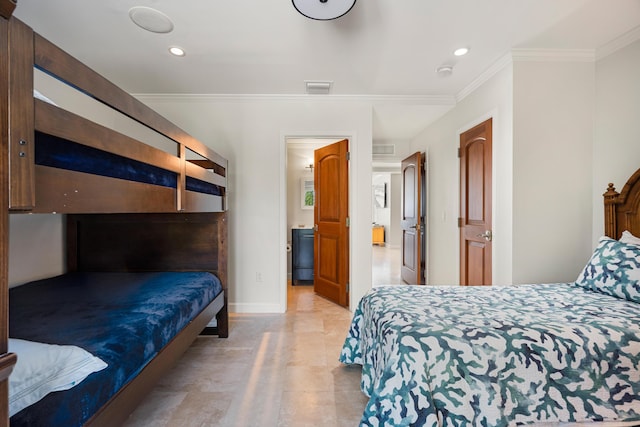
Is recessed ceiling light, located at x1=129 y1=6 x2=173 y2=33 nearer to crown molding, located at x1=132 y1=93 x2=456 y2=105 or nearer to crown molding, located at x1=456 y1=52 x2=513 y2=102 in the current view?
crown molding, located at x1=132 y1=93 x2=456 y2=105

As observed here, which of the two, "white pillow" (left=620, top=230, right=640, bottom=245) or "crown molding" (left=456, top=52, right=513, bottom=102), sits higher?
"crown molding" (left=456, top=52, right=513, bottom=102)

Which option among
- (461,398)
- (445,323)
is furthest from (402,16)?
(461,398)

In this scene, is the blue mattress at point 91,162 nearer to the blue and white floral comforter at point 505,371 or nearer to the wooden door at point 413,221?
the blue and white floral comforter at point 505,371

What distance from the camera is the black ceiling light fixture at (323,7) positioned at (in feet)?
5.07

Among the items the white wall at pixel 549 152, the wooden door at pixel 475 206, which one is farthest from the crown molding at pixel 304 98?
the white wall at pixel 549 152

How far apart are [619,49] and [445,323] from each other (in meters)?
2.53

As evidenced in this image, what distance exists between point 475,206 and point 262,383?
2.43 metres

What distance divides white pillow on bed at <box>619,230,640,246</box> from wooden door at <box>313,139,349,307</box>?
2.17 meters

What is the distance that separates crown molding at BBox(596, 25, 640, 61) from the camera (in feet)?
6.65

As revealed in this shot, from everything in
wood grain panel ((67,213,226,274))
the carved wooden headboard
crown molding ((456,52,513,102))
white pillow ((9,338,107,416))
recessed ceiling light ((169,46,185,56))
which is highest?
recessed ceiling light ((169,46,185,56))

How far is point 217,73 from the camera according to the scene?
2.61 metres

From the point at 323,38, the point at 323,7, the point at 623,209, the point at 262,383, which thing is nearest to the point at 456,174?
the point at 623,209

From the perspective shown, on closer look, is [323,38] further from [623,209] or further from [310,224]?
[310,224]

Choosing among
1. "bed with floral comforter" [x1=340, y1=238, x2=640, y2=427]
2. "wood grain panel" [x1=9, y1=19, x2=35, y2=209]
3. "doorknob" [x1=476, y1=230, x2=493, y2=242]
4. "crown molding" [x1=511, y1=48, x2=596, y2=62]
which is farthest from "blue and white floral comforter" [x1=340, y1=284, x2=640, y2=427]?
"crown molding" [x1=511, y1=48, x2=596, y2=62]
